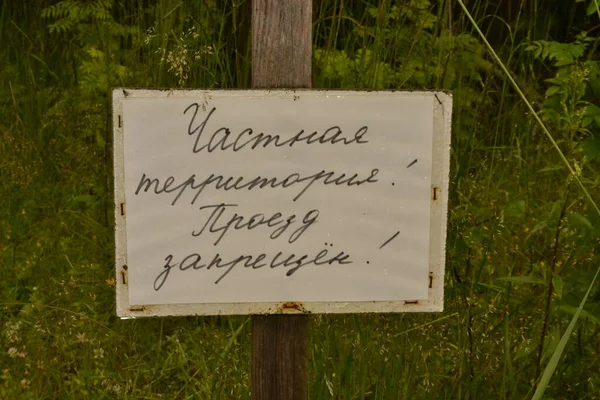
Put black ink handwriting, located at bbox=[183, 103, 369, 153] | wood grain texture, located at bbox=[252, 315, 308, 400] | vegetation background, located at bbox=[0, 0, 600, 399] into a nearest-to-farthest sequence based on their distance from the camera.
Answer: black ink handwriting, located at bbox=[183, 103, 369, 153]
wood grain texture, located at bbox=[252, 315, 308, 400]
vegetation background, located at bbox=[0, 0, 600, 399]

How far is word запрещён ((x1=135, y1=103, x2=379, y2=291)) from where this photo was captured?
1.43 meters

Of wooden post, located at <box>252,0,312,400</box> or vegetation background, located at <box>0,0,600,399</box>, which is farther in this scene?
vegetation background, located at <box>0,0,600,399</box>

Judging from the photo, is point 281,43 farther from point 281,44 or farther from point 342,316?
point 342,316

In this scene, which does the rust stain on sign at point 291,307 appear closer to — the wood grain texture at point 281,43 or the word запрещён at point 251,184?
the word запрещён at point 251,184

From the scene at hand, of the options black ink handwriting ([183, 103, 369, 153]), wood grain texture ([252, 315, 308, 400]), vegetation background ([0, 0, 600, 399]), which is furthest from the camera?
vegetation background ([0, 0, 600, 399])

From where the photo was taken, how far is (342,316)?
215cm

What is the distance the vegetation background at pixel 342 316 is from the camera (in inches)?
75.7

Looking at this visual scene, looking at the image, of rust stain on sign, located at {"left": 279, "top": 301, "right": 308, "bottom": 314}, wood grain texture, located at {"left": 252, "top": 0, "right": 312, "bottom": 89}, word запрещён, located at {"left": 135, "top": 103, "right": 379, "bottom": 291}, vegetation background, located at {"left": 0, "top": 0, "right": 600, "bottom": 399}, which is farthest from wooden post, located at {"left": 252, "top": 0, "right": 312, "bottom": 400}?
vegetation background, located at {"left": 0, "top": 0, "right": 600, "bottom": 399}

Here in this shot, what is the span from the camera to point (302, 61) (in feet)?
4.72

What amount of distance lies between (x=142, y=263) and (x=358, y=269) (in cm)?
41

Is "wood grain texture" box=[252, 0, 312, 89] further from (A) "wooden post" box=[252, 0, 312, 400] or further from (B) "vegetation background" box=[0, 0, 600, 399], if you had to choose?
(B) "vegetation background" box=[0, 0, 600, 399]

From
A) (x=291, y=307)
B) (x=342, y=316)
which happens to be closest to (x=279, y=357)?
(x=291, y=307)

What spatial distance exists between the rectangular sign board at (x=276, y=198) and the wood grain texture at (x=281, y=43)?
43 millimetres

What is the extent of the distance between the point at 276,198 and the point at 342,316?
0.79m
